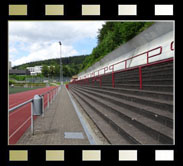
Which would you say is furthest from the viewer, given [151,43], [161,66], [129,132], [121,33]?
[121,33]

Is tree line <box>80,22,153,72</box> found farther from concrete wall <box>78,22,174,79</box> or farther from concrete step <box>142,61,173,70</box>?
concrete step <box>142,61,173,70</box>

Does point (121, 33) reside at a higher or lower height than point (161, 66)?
higher

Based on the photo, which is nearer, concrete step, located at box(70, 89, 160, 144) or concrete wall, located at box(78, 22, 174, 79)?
concrete step, located at box(70, 89, 160, 144)

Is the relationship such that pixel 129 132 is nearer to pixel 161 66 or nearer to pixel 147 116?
pixel 147 116

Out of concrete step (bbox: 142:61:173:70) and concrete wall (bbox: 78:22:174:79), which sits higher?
concrete wall (bbox: 78:22:174:79)

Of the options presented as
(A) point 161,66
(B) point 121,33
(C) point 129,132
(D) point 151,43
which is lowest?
(C) point 129,132

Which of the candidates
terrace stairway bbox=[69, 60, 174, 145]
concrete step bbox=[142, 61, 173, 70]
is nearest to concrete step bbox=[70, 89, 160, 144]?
terrace stairway bbox=[69, 60, 174, 145]

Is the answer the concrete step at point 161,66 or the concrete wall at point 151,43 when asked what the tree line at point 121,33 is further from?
the concrete step at point 161,66

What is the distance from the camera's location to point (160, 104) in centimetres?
462

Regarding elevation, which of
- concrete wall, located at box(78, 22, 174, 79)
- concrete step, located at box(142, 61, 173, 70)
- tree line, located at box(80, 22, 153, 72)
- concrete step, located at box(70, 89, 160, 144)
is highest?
tree line, located at box(80, 22, 153, 72)

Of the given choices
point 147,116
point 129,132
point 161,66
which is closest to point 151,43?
point 161,66

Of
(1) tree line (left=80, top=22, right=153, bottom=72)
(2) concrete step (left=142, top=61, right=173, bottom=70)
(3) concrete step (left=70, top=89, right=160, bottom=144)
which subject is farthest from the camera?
(1) tree line (left=80, top=22, right=153, bottom=72)

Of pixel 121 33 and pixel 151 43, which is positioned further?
pixel 121 33
